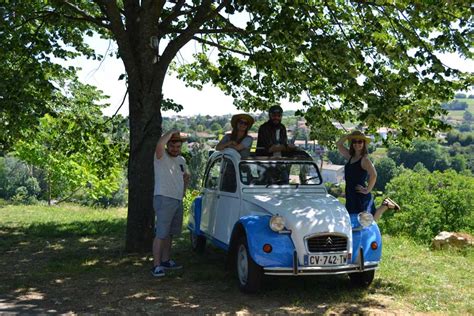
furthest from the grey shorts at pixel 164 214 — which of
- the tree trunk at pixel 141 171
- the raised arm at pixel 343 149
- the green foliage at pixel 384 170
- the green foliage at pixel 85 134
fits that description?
the green foliage at pixel 384 170

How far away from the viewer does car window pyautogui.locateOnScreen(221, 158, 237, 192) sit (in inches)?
315

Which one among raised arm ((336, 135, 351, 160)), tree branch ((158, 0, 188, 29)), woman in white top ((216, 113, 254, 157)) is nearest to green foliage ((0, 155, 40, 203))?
tree branch ((158, 0, 188, 29))

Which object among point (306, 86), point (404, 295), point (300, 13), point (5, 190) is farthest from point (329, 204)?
point (5, 190)

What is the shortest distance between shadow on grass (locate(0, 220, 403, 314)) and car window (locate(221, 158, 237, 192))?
4.32ft

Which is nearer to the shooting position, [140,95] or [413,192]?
[140,95]

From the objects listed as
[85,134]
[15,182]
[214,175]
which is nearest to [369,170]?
[214,175]

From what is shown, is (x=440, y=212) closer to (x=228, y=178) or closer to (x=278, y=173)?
(x=278, y=173)

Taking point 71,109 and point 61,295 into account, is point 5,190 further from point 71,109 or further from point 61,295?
point 61,295

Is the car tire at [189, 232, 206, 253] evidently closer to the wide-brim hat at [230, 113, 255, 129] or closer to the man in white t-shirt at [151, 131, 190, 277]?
the man in white t-shirt at [151, 131, 190, 277]

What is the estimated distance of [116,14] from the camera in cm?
938

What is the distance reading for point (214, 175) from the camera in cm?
898

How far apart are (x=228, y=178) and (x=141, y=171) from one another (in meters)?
2.22

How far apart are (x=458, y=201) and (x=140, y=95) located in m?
14.1

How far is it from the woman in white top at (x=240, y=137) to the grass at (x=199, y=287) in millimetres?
1991
